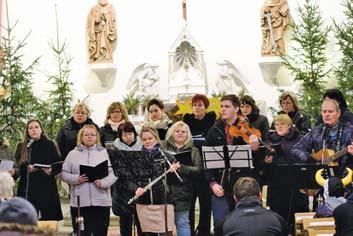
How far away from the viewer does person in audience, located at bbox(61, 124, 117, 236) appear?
776 centimetres

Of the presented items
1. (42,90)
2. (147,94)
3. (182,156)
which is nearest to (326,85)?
(147,94)

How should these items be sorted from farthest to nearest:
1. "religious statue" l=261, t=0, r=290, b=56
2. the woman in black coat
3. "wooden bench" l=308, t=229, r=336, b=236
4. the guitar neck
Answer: "religious statue" l=261, t=0, r=290, b=56, the woman in black coat, the guitar neck, "wooden bench" l=308, t=229, r=336, b=236

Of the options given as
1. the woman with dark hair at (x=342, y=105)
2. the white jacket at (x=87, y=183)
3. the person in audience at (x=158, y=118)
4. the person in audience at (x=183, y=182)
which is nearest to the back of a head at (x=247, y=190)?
the person in audience at (x=183, y=182)

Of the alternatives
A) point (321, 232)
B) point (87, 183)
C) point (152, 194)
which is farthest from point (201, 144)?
point (321, 232)

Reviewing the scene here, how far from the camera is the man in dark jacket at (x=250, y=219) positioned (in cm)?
518

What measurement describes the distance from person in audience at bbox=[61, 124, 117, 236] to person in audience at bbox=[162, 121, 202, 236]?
0.66 m

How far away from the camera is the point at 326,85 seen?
44.2 ft

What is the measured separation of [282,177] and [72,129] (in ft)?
8.99

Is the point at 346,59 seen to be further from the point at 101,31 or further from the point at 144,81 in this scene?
the point at 101,31

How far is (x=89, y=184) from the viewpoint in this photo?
778 cm

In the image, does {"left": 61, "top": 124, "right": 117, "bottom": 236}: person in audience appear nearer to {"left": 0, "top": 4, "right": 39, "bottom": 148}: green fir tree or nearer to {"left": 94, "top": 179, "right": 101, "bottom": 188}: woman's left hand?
{"left": 94, "top": 179, "right": 101, "bottom": 188}: woman's left hand

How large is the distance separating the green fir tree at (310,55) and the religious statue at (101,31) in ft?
11.1

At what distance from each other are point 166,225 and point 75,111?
7.03 ft

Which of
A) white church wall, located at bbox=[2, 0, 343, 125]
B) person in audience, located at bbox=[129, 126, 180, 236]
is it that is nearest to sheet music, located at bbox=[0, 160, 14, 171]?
person in audience, located at bbox=[129, 126, 180, 236]
